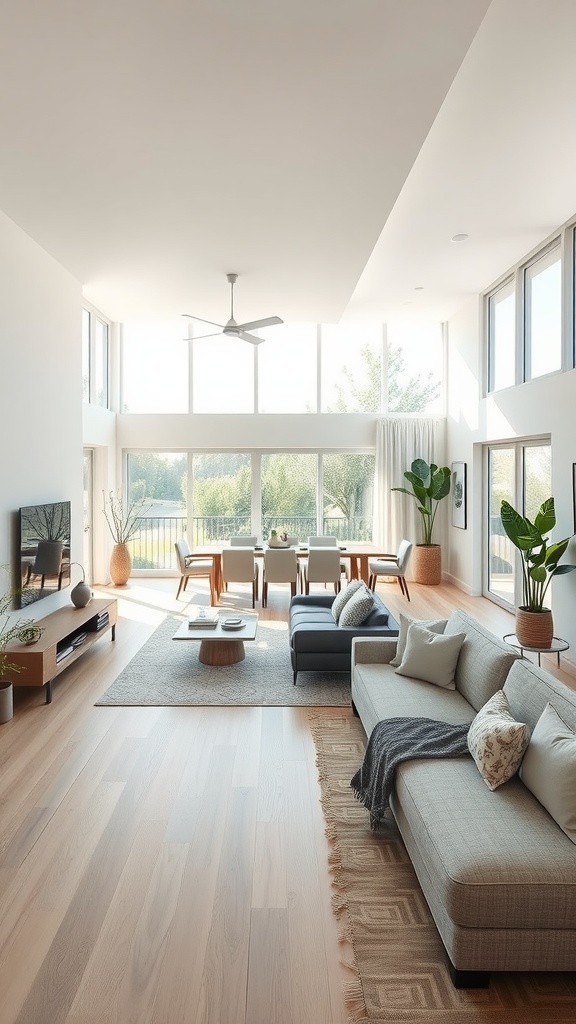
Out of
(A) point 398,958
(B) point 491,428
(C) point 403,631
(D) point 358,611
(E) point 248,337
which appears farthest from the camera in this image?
(B) point 491,428

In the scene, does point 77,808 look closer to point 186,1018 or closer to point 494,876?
point 186,1018

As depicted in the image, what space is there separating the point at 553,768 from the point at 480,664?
1.17 metres

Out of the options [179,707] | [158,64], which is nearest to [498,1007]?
[179,707]

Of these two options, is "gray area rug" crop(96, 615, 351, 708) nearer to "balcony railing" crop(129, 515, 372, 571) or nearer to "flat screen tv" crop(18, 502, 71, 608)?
"flat screen tv" crop(18, 502, 71, 608)

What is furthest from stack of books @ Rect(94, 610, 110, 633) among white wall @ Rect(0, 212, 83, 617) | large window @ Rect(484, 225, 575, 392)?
large window @ Rect(484, 225, 575, 392)

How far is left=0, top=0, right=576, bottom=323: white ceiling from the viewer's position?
277 cm

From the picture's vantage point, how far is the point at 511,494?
7.57 metres

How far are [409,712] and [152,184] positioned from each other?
3626 mm

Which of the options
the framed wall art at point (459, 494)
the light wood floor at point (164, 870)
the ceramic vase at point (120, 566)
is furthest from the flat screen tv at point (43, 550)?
the framed wall art at point (459, 494)

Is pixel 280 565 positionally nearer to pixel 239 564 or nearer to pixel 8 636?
pixel 239 564

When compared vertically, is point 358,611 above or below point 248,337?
below

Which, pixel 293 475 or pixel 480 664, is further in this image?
pixel 293 475

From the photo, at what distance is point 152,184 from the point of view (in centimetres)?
427

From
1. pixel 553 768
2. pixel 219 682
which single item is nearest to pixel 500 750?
pixel 553 768
